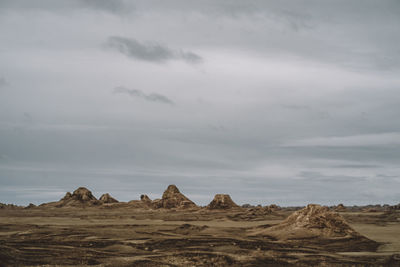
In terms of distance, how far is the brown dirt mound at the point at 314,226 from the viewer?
28.9 meters

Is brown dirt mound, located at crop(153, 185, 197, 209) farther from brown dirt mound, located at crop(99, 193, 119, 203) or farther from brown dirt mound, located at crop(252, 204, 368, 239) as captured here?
brown dirt mound, located at crop(252, 204, 368, 239)

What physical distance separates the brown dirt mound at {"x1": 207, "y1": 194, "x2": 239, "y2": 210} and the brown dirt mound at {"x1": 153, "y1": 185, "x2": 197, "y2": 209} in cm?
753

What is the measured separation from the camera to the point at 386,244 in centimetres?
2662

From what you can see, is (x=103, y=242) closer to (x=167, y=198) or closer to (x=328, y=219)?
(x=328, y=219)

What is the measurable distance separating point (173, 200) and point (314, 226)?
2409 inches

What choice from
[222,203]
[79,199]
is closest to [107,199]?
[79,199]

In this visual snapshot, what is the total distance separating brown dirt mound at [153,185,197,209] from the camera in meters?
87.5

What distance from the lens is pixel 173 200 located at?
292 ft

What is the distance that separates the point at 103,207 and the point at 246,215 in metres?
41.6

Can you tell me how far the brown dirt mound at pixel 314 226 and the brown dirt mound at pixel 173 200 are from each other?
55.6 meters

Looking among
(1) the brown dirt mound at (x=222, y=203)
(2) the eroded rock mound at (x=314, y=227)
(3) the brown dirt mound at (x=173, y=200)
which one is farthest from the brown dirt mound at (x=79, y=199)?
(2) the eroded rock mound at (x=314, y=227)

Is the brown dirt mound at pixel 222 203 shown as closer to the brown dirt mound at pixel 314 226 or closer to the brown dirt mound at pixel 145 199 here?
A: the brown dirt mound at pixel 145 199

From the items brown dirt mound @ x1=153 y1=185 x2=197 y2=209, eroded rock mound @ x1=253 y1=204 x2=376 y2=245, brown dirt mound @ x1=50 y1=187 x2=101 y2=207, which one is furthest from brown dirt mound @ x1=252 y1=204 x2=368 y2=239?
brown dirt mound @ x1=50 y1=187 x2=101 y2=207

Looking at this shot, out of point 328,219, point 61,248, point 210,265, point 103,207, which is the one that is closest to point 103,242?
point 61,248
